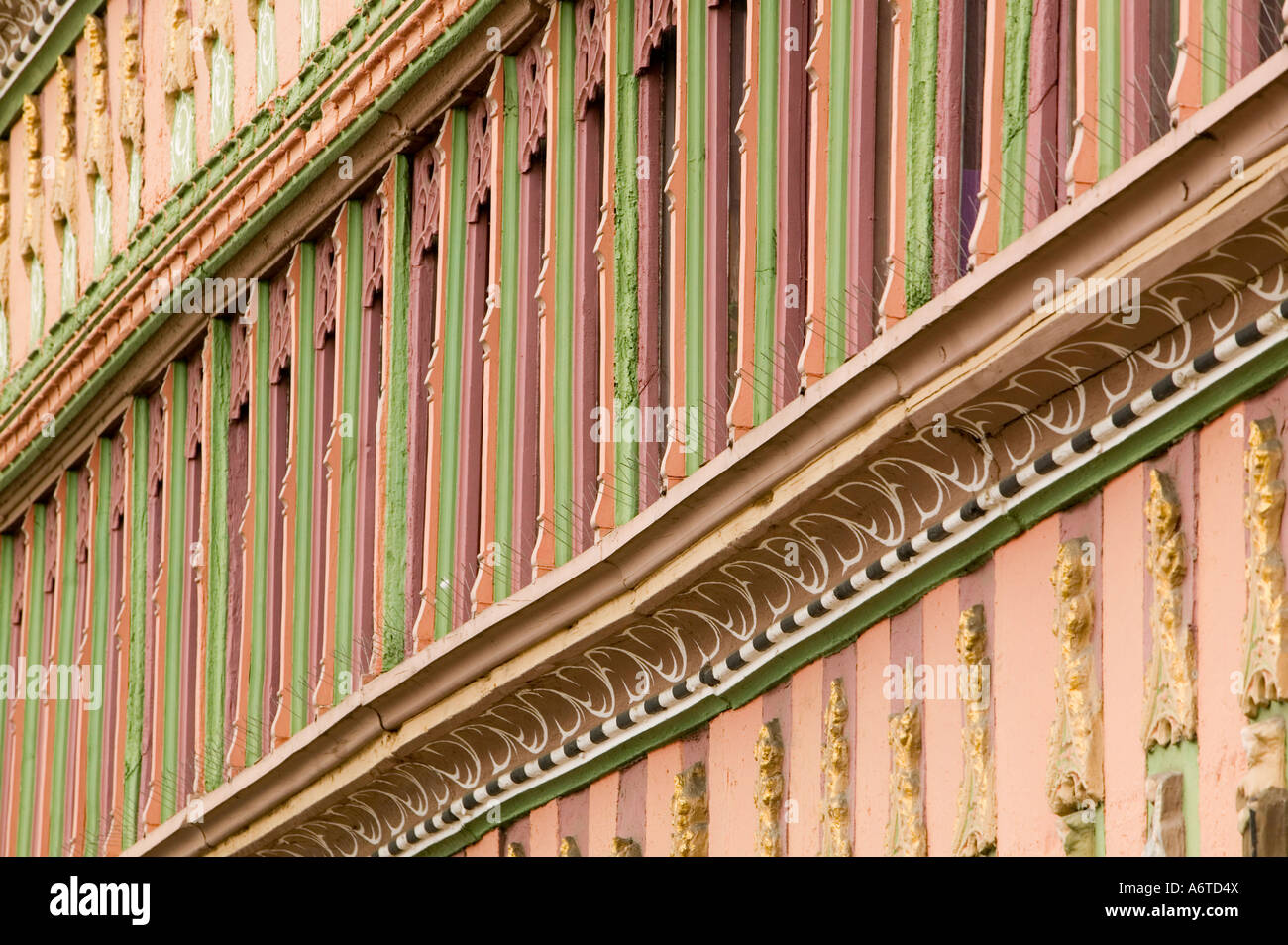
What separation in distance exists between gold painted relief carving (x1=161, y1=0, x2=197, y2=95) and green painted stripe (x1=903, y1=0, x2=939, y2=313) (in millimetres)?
3224

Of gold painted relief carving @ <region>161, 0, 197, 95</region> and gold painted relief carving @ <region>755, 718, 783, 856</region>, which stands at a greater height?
gold painted relief carving @ <region>161, 0, 197, 95</region>

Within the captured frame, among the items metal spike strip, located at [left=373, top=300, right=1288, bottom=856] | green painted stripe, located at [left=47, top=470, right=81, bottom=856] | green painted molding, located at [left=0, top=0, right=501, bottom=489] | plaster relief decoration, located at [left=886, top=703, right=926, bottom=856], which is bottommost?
plaster relief decoration, located at [left=886, top=703, right=926, bottom=856]

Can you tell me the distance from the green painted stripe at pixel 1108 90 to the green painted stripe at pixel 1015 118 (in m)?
0.20

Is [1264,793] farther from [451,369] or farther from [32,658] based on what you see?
[32,658]

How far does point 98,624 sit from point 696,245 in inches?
123

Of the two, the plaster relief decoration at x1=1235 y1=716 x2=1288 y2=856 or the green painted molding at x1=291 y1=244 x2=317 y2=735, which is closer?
the plaster relief decoration at x1=1235 y1=716 x2=1288 y2=856

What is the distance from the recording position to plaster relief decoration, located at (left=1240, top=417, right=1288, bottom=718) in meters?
3.80

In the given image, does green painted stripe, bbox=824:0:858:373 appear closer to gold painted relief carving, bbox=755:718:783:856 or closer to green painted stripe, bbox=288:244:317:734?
gold painted relief carving, bbox=755:718:783:856

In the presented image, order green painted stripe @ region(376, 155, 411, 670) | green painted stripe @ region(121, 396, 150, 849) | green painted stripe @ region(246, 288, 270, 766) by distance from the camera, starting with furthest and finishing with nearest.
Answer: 1. green painted stripe @ region(121, 396, 150, 849)
2. green painted stripe @ region(246, 288, 270, 766)
3. green painted stripe @ region(376, 155, 411, 670)

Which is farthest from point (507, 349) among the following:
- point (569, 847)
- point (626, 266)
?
point (569, 847)

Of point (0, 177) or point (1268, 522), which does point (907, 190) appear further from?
point (0, 177)

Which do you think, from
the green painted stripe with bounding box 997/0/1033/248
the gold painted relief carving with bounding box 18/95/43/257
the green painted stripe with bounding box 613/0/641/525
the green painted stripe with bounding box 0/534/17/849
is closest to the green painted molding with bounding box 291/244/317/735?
the green painted stripe with bounding box 613/0/641/525

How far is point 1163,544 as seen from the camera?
4035 mm

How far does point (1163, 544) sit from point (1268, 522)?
223mm
